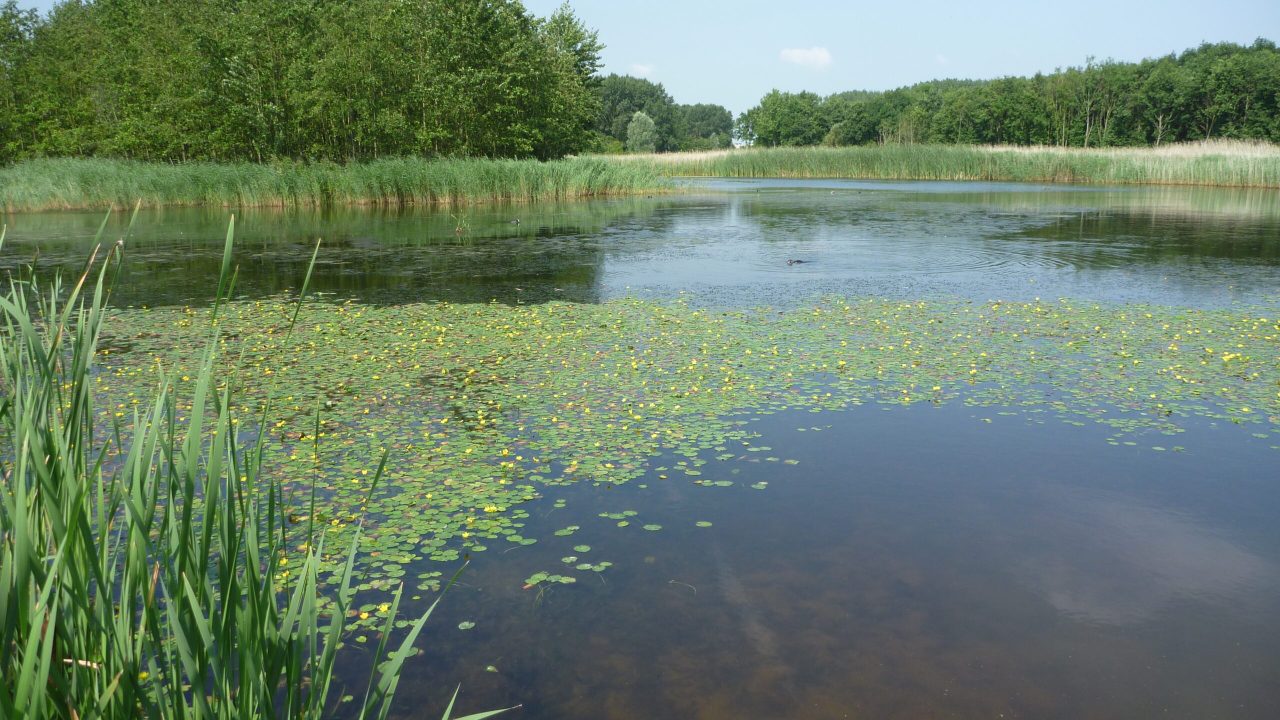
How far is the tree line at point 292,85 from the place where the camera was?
2856 centimetres

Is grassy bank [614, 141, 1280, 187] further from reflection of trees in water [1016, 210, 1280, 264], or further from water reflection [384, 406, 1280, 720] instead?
water reflection [384, 406, 1280, 720]

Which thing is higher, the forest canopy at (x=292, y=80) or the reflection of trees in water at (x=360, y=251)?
the forest canopy at (x=292, y=80)

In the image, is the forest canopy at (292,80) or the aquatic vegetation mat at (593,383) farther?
the forest canopy at (292,80)

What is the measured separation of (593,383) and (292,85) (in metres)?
25.9

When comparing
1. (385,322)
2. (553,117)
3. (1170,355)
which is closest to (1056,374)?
(1170,355)

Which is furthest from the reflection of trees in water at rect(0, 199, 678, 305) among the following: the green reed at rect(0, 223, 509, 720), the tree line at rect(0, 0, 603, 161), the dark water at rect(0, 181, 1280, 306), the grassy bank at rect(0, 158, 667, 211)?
the tree line at rect(0, 0, 603, 161)

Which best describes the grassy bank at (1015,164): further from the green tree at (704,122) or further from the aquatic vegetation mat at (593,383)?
the green tree at (704,122)

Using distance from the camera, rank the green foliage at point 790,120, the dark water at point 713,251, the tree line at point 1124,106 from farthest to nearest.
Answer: the green foliage at point 790,120
the tree line at point 1124,106
the dark water at point 713,251

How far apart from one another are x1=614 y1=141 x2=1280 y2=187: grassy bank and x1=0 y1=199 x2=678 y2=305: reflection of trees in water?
41.8 ft

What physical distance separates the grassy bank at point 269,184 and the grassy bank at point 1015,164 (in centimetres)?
807

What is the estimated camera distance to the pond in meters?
3.05

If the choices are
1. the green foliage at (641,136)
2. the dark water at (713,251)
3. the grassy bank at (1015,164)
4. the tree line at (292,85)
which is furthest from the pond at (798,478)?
the green foliage at (641,136)

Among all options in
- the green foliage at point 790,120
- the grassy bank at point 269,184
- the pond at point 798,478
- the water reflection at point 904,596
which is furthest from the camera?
the green foliage at point 790,120

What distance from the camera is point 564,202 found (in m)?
25.7
